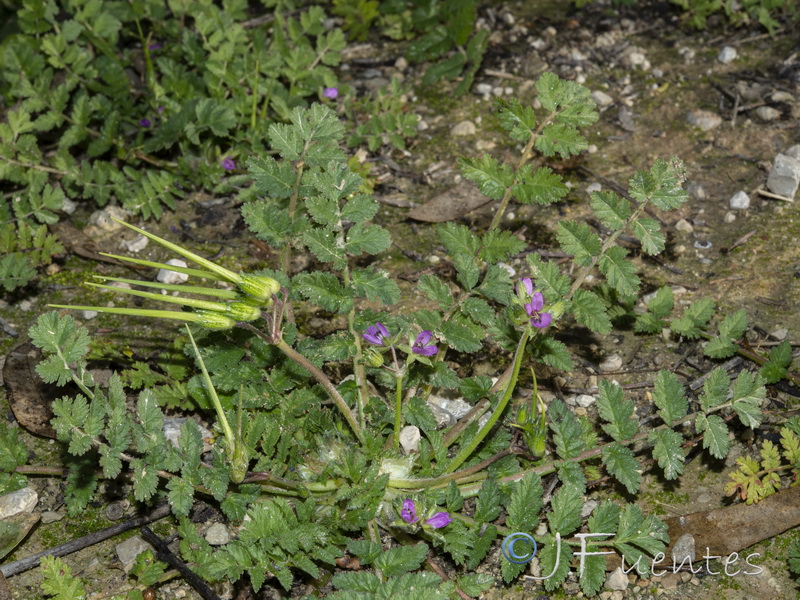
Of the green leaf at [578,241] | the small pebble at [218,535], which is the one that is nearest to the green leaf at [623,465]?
the green leaf at [578,241]

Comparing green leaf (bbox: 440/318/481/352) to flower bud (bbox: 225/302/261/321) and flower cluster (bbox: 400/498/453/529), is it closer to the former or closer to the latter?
flower cluster (bbox: 400/498/453/529)

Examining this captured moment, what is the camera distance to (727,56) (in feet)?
15.5

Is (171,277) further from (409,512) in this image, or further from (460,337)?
(409,512)

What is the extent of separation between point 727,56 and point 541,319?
2.94 metres

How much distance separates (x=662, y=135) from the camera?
4.32 metres

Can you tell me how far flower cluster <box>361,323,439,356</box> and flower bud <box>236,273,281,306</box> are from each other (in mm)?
398

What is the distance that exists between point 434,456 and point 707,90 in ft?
9.30

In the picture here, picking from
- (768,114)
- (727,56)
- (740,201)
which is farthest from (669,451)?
(727,56)

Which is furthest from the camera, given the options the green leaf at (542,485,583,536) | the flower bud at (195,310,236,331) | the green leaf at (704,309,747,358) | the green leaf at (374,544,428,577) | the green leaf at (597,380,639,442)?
the green leaf at (704,309,747,358)

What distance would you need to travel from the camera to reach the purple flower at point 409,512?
260 centimetres

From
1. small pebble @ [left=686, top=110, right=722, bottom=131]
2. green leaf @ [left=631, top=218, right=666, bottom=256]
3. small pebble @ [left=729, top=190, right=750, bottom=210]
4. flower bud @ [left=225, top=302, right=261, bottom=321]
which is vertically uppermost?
flower bud @ [left=225, top=302, right=261, bottom=321]

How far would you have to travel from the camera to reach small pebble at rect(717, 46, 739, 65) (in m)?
4.73

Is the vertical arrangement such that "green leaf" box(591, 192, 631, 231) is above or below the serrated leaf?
below

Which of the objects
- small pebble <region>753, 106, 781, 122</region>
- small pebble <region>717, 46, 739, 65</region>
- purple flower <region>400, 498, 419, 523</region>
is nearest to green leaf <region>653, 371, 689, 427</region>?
purple flower <region>400, 498, 419, 523</region>
